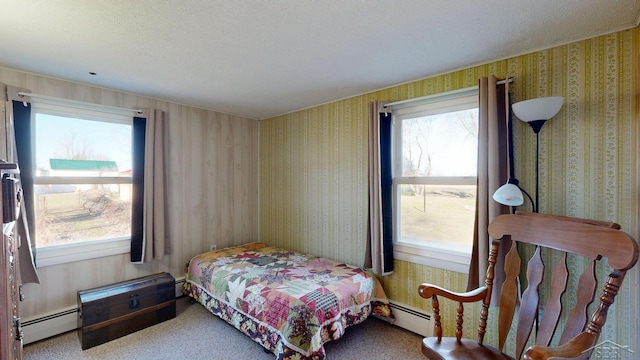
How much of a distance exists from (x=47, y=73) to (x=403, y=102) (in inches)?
122

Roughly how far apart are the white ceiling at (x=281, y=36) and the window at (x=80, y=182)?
425 millimetres

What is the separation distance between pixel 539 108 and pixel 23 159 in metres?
3.82

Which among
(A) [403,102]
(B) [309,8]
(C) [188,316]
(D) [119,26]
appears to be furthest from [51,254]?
(A) [403,102]

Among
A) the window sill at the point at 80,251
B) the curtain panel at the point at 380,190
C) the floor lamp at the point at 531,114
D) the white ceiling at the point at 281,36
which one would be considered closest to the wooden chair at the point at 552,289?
the floor lamp at the point at 531,114

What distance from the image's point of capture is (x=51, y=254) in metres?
2.54

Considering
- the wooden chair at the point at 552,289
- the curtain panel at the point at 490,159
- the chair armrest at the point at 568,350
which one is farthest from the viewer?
the curtain panel at the point at 490,159

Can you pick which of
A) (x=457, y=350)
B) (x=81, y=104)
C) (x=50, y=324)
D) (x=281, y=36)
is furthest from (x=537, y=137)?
(x=50, y=324)

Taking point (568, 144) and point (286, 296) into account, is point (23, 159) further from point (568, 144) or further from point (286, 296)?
point (568, 144)

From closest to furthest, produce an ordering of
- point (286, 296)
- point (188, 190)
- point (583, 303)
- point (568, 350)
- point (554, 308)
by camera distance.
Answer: point (568, 350) → point (583, 303) → point (554, 308) → point (286, 296) → point (188, 190)

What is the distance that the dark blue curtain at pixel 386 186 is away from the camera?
8.82ft

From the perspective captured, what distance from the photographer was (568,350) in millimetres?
1149

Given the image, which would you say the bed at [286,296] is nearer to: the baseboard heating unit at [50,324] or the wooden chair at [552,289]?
the wooden chair at [552,289]

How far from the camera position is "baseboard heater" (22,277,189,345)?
94.3 inches

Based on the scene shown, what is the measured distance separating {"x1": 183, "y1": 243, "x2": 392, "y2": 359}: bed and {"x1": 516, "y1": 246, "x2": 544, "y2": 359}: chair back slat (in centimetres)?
116
